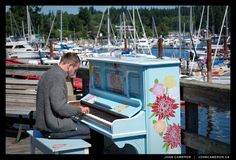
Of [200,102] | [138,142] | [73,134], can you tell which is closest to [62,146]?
[73,134]

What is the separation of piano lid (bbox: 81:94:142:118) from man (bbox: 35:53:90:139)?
44cm

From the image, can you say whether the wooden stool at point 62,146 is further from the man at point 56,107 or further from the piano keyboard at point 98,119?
the piano keyboard at point 98,119

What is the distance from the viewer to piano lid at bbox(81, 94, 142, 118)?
14.0ft

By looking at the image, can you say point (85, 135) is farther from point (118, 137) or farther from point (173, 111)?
point (173, 111)

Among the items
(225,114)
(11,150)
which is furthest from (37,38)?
(11,150)

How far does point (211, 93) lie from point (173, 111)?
0.47 m

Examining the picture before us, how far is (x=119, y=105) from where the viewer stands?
15.0ft

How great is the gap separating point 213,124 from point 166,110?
9.75 m

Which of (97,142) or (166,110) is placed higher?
(166,110)

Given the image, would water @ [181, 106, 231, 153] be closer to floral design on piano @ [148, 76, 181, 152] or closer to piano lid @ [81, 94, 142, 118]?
piano lid @ [81, 94, 142, 118]

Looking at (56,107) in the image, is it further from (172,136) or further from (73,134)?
(172,136)

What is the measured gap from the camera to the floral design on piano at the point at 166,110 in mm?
4219

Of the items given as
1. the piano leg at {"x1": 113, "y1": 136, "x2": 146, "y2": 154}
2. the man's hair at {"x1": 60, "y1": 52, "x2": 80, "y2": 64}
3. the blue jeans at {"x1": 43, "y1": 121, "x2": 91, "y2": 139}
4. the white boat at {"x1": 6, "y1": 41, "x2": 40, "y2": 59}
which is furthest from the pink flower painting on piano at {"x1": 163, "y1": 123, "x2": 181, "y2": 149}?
the white boat at {"x1": 6, "y1": 41, "x2": 40, "y2": 59}

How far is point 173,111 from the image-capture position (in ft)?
→ 14.2
